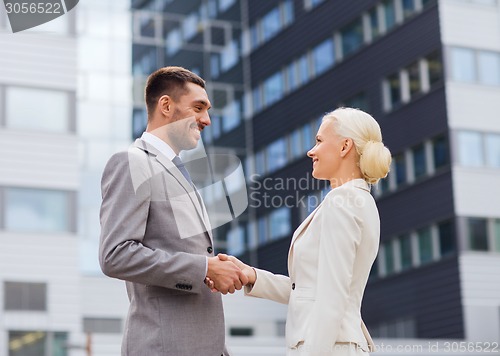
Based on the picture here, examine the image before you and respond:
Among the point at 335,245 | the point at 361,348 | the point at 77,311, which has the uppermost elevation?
the point at 77,311

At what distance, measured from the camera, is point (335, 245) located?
4133mm

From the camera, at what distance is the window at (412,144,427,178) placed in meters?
27.4

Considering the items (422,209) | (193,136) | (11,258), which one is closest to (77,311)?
(11,258)

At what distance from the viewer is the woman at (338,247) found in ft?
13.4

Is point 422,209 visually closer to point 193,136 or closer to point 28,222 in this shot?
point 28,222

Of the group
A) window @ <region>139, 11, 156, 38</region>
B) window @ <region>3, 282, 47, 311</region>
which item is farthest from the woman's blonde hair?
window @ <region>139, 11, 156, 38</region>

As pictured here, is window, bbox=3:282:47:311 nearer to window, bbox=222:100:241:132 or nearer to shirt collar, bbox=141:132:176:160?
window, bbox=222:100:241:132

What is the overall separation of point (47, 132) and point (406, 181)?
31.6 ft

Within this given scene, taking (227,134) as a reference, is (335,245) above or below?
below

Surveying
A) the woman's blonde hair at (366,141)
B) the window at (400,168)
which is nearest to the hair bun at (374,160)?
the woman's blonde hair at (366,141)

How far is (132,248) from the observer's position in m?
3.93

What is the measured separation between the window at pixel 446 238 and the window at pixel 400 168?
215cm

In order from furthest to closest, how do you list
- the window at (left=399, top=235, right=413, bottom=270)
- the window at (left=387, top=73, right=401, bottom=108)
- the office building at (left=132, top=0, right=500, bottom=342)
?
1. the window at (left=387, top=73, right=401, bottom=108)
2. the window at (left=399, top=235, right=413, bottom=270)
3. the office building at (left=132, top=0, right=500, bottom=342)

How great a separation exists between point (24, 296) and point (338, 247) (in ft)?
71.8
